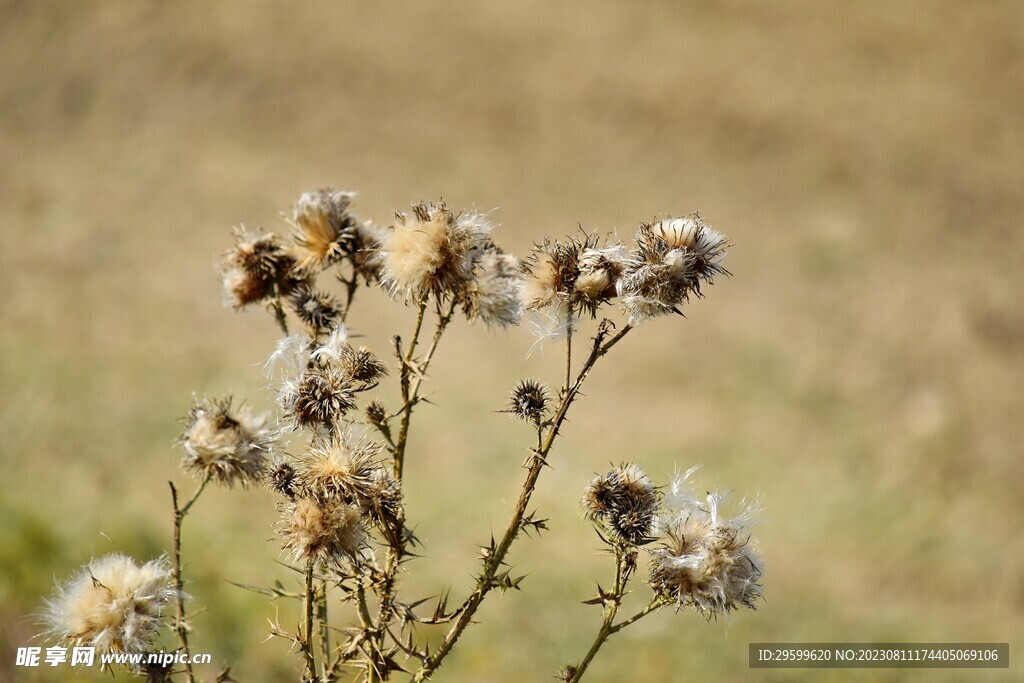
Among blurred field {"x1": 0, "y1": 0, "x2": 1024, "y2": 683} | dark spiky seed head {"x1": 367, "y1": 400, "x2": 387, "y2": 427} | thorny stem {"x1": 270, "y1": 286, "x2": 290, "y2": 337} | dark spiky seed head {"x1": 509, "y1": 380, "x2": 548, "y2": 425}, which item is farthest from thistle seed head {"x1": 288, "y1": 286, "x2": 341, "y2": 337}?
blurred field {"x1": 0, "y1": 0, "x2": 1024, "y2": 683}

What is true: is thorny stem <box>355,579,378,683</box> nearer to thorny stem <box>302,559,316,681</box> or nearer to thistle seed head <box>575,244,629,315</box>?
thorny stem <box>302,559,316,681</box>

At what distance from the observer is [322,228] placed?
0.95 metres

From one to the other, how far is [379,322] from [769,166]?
1.43 m

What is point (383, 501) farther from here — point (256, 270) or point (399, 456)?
point (256, 270)

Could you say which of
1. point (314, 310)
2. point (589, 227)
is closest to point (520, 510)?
point (314, 310)

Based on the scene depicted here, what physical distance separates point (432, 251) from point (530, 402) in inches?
6.0

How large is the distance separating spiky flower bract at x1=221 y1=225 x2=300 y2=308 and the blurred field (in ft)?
4.62

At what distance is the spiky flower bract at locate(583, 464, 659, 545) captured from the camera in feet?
2.77

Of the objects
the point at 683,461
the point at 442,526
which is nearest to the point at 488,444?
the point at 442,526

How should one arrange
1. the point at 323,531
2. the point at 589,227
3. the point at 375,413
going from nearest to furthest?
the point at 323,531, the point at 375,413, the point at 589,227

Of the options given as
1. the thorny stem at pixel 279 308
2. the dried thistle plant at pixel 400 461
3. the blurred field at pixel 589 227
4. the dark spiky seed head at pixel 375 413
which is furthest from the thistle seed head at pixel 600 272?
the blurred field at pixel 589 227

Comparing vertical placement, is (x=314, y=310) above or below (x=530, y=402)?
above

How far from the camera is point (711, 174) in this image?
346cm

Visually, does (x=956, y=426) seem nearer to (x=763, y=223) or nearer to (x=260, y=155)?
(x=763, y=223)
